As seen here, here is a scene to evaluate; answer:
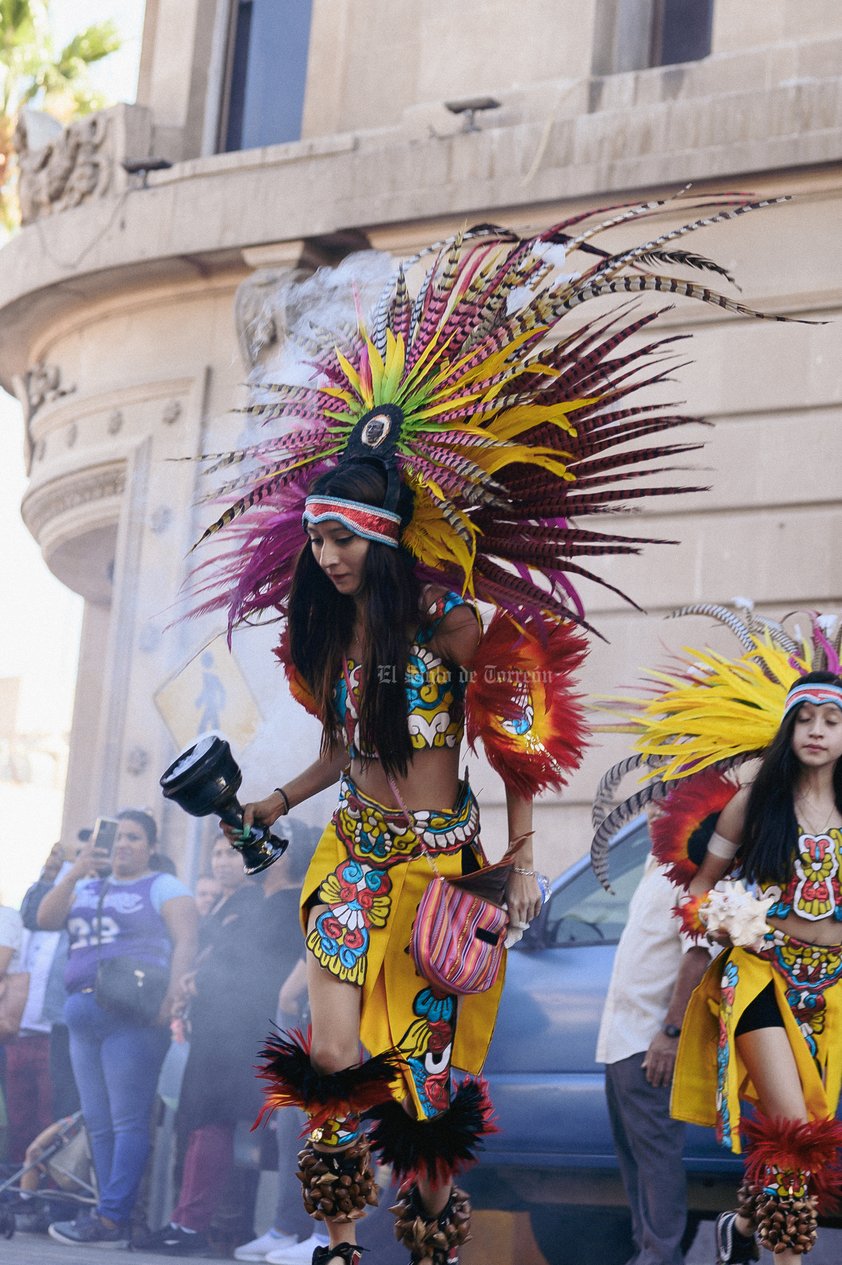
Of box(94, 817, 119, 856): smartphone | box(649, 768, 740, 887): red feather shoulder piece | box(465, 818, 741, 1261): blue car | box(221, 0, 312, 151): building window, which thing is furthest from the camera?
box(221, 0, 312, 151): building window

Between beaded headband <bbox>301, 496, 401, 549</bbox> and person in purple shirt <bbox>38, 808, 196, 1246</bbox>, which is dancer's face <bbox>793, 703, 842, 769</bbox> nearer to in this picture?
beaded headband <bbox>301, 496, 401, 549</bbox>

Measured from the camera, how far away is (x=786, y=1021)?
5340mm

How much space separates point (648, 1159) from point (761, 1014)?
1003mm

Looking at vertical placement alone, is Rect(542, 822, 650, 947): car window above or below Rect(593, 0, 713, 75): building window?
below

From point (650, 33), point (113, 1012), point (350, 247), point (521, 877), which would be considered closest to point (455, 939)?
point (521, 877)

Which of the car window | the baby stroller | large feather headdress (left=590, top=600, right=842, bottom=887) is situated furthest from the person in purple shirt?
large feather headdress (left=590, top=600, right=842, bottom=887)

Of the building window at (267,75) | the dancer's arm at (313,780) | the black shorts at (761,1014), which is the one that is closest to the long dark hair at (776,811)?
the black shorts at (761,1014)

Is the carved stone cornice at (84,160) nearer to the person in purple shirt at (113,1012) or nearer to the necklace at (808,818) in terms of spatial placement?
the person in purple shirt at (113,1012)

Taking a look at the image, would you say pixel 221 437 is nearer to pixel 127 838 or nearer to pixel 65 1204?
pixel 127 838

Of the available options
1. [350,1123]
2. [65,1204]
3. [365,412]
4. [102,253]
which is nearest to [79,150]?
[102,253]

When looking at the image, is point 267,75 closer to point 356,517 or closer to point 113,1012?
point 113,1012

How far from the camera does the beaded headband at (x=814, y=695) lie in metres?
5.54

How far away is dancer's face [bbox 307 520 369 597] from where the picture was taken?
468 cm

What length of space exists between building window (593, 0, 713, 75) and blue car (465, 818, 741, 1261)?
19.8 ft
